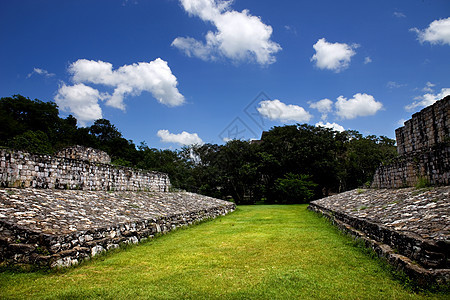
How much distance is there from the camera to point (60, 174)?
28.0 feet

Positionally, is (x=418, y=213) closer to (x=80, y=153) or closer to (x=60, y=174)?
(x=60, y=174)

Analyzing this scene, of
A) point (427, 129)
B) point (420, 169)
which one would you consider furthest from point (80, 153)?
point (427, 129)

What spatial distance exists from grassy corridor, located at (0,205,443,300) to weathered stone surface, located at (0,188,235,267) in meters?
0.32

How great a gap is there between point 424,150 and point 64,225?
34.1ft

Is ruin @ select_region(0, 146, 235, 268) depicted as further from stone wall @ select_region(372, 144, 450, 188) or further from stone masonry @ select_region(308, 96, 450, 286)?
stone wall @ select_region(372, 144, 450, 188)

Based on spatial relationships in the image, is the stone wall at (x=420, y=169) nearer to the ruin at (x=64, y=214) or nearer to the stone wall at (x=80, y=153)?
the ruin at (x=64, y=214)

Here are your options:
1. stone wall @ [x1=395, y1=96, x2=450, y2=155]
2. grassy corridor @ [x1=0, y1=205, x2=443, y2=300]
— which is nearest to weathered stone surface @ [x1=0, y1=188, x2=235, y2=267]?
grassy corridor @ [x1=0, y1=205, x2=443, y2=300]

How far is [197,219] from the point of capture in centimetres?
1151

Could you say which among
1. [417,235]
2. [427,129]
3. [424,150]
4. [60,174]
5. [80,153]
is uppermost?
[427,129]

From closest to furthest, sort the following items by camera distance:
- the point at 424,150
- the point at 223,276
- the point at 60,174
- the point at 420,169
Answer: the point at 223,276, the point at 420,169, the point at 60,174, the point at 424,150

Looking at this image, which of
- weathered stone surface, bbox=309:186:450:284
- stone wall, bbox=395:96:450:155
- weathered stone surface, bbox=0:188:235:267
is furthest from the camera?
stone wall, bbox=395:96:450:155

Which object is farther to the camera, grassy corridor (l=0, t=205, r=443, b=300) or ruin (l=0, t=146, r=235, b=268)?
ruin (l=0, t=146, r=235, b=268)

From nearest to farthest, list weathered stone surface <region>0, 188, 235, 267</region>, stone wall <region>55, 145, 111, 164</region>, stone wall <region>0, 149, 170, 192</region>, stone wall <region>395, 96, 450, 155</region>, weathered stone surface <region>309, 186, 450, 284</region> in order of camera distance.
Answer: weathered stone surface <region>309, 186, 450, 284</region> → weathered stone surface <region>0, 188, 235, 267</region> → stone wall <region>0, 149, 170, 192</region> → stone wall <region>395, 96, 450, 155</region> → stone wall <region>55, 145, 111, 164</region>

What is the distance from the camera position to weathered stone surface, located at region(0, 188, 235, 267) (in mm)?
4379
